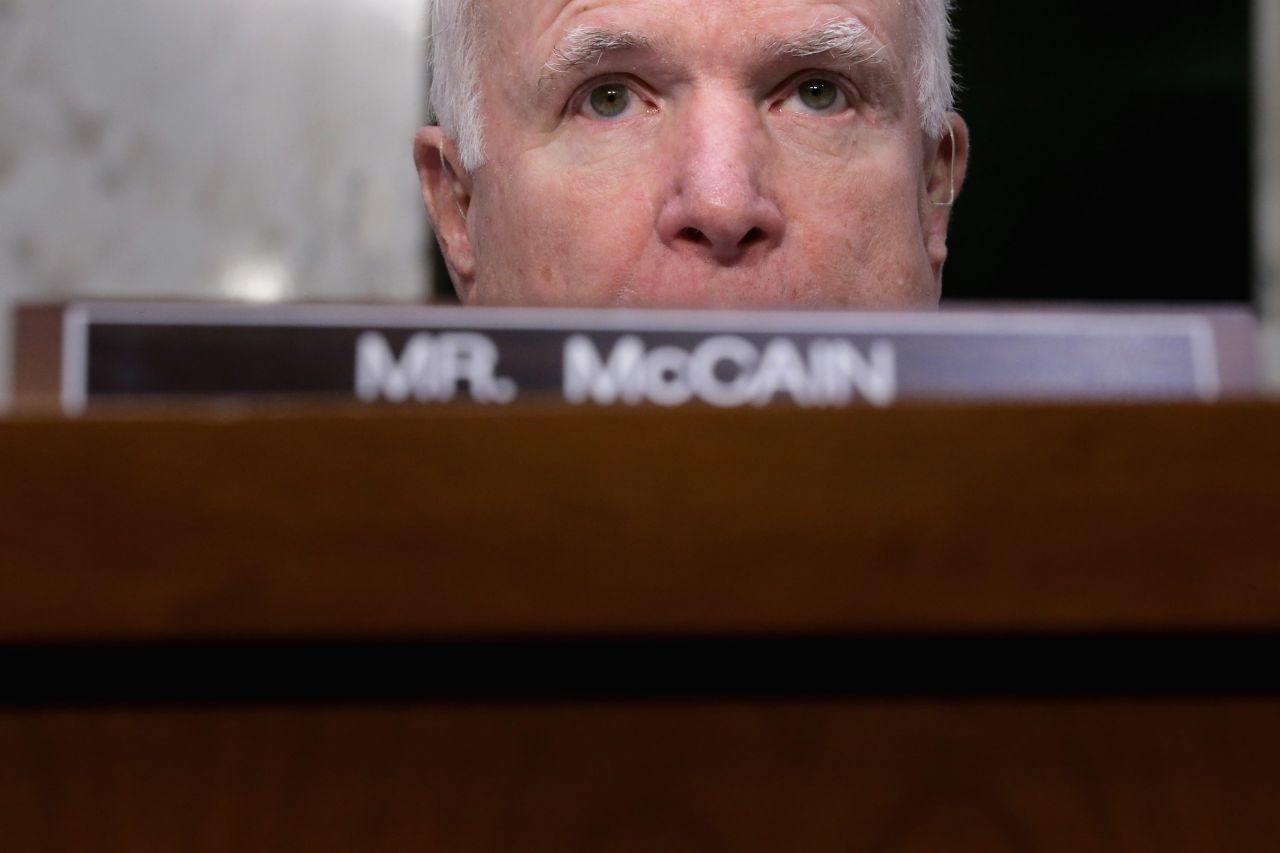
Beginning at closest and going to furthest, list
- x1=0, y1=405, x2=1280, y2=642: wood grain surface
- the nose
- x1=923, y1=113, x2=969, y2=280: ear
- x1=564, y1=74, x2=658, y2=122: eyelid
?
x1=0, y1=405, x2=1280, y2=642: wood grain surface, the nose, x1=564, y1=74, x2=658, y2=122: eyelid, x1=923, y1=113, x2=969, y2=280: ear

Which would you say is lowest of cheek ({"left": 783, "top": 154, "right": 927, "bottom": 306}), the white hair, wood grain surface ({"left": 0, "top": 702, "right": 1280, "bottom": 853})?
wood grain surface ({"left": 0, "top": 702, "right": 1280, "bottom": 853})

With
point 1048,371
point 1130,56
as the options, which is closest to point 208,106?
point 1130,56

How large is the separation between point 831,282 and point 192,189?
119 centimetres

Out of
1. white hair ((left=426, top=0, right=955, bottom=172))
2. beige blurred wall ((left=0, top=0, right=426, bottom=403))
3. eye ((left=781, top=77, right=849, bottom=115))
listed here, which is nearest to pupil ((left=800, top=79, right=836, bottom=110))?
eye ((left=781, top=77, right=849, bottom=115))

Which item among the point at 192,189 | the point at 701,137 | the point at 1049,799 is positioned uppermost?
the point at 192,189

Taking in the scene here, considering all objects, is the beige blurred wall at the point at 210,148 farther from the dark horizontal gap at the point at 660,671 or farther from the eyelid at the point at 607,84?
the dark horizontal gap at the point at 660,671

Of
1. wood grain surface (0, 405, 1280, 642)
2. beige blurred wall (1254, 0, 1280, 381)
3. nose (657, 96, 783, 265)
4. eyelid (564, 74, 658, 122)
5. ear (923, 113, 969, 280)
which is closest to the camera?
wood grain surface (0, 405, 1280, 642)

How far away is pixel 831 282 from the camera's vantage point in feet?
3.29

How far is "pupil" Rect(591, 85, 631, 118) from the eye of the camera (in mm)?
1063

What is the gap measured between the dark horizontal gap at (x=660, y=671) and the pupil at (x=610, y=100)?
0.79 meters

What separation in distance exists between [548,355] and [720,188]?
570 millimetres

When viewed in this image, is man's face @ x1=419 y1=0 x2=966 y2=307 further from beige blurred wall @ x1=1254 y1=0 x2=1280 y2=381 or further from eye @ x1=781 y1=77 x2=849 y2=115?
beige blurred wall @ x1=1254 y1=0 x2=1280 y2=381

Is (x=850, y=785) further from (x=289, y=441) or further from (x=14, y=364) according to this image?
(x=14, y=364)

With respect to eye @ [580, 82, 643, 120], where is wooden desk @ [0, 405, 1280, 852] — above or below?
below
